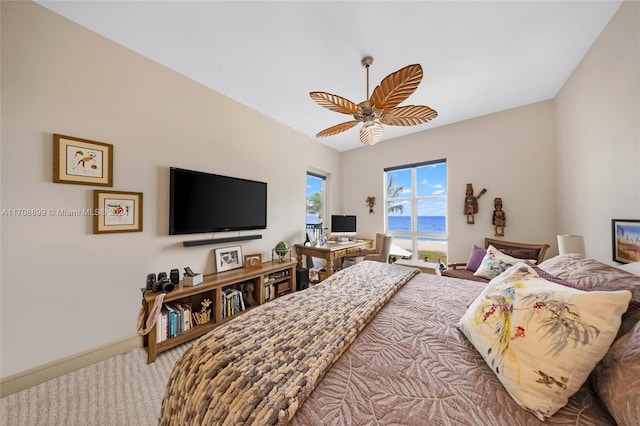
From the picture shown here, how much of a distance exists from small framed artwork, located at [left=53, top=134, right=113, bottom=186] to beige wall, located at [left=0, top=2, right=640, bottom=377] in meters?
0.06

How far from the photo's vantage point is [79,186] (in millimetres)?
1676

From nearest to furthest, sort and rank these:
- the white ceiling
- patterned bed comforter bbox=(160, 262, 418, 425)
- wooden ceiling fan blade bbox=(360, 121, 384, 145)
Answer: patterned bed comforter bbox=(160, 262, 418, 425)
the white ceiling
wooden ceiling fan blade bbox=(360, 121, 384, 145)

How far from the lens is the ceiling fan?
1427mm

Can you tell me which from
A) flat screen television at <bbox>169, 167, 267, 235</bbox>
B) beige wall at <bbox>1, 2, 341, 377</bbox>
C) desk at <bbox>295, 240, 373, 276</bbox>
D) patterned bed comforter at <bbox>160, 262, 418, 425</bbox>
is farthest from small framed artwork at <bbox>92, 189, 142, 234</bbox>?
desk at <bbox>295, 240, 373, 276</bbox>

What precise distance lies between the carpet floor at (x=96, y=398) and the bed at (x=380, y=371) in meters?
0.72

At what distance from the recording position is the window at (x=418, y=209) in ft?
11.8

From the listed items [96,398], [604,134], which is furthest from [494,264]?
[96,398]

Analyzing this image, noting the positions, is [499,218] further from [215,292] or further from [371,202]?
[215,292]

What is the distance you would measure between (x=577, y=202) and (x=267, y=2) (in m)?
3.37

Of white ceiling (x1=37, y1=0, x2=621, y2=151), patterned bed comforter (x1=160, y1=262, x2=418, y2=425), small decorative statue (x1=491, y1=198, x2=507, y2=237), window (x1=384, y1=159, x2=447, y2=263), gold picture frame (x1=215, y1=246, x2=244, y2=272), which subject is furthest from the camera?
window (x1=384, y1=159, x2=447, y2=263)

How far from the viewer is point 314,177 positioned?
4254mm

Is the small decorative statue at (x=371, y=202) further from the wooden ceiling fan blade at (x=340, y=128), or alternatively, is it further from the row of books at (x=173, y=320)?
the row of books at (x=173, y=320)

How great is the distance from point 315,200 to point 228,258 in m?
2.16

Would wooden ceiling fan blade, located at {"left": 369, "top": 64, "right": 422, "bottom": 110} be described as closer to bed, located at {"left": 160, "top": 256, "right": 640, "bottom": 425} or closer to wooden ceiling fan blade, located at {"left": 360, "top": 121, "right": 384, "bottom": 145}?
wooden ceiling fan blade, located at {"left": 360, "top": 121, "right": 384, "bottom": 145}
